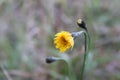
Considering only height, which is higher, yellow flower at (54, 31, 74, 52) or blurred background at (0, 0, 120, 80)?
blurred background at (0, 0, 120, 80)

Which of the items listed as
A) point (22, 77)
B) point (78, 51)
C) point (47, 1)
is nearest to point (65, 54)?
point (78, 51)

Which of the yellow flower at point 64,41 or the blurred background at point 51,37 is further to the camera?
the blurred background at point 51,37

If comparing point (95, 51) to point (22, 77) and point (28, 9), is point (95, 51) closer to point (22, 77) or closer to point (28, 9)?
point (22, 77)

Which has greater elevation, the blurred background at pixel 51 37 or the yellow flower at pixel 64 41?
the blurred background at pixel 51 37

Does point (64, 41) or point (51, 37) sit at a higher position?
point (51, 37)

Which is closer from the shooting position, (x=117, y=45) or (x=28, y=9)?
(x=117, y=45)

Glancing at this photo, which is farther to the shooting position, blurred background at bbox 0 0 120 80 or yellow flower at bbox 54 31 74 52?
blurred background at bbox 0 0 120 80

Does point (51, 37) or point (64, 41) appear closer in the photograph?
point (64, 41)

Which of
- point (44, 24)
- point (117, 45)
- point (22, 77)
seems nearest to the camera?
point (22, 77)
